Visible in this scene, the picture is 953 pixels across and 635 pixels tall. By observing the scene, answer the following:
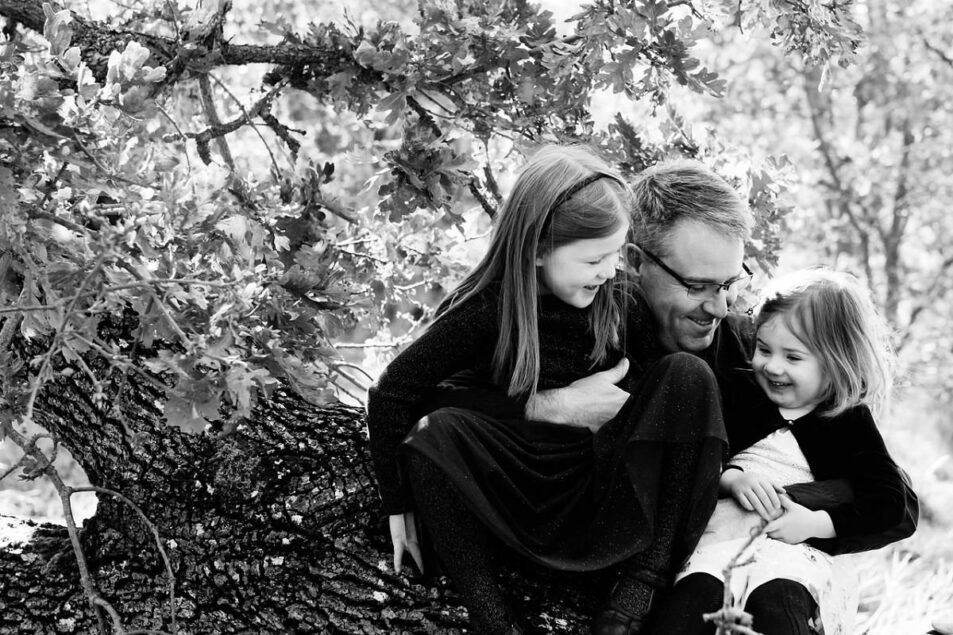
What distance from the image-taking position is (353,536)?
238 centimetres

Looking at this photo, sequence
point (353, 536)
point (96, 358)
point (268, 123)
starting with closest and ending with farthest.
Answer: point (353, 536) < point (96, 358) < point (268, 123)

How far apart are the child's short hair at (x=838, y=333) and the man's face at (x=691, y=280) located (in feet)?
0.52

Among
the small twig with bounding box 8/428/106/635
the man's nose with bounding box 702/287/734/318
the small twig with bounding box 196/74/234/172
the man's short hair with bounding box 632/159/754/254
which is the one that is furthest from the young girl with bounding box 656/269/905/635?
the small twig with bounding box 196/74/234/172

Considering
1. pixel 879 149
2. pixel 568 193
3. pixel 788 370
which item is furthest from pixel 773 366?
pixel 879 149

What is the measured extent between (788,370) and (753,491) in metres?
0.37

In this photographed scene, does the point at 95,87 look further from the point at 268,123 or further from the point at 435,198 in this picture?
the point at 268,123

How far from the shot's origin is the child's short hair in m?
2.43

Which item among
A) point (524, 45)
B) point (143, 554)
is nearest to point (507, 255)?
point (524, 45)

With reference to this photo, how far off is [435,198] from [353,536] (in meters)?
1.05

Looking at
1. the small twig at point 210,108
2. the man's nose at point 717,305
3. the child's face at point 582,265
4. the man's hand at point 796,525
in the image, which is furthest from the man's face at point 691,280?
the small twig at point 210,108

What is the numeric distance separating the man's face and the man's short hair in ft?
0.08

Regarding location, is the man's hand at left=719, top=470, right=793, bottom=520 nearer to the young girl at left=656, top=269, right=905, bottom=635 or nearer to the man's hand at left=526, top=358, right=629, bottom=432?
the young girl at left=656, top=269, right=905, bottom=635

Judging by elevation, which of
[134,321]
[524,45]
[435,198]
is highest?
[524,45]

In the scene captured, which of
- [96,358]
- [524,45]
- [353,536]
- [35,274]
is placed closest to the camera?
[35,274]
